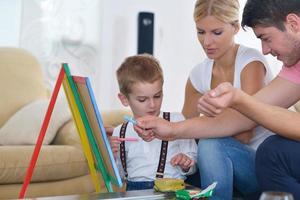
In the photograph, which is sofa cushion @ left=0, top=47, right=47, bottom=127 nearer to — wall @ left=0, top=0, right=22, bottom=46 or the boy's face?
wall @ left=0, top=0, right=22, bottom=46

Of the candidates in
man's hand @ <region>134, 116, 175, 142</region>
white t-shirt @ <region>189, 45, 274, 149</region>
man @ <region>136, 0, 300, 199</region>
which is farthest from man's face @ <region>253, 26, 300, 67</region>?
man's hand @ <region>134, 116, 175, 142</region>

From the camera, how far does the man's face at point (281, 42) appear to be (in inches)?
63.6

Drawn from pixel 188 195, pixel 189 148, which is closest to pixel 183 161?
pixel 189 148

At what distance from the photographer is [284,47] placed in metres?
1.64

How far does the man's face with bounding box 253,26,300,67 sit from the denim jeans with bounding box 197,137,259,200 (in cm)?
35

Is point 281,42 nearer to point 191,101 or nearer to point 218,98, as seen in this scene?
point 218,98

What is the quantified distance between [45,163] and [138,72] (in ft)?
2.20

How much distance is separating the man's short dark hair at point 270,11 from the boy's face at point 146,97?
0.44 m

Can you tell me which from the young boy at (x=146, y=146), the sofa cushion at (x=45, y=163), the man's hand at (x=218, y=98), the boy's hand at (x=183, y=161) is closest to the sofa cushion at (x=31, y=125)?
the sofa cushion at (x=45, y=163)

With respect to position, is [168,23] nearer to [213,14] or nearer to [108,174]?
[213,14]

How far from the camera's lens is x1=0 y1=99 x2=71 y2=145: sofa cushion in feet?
8.59

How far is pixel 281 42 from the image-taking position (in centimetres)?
163

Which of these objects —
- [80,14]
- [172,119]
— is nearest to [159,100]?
[172,119]

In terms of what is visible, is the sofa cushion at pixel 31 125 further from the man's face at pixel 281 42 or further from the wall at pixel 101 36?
the man's face at pixel 281 42
